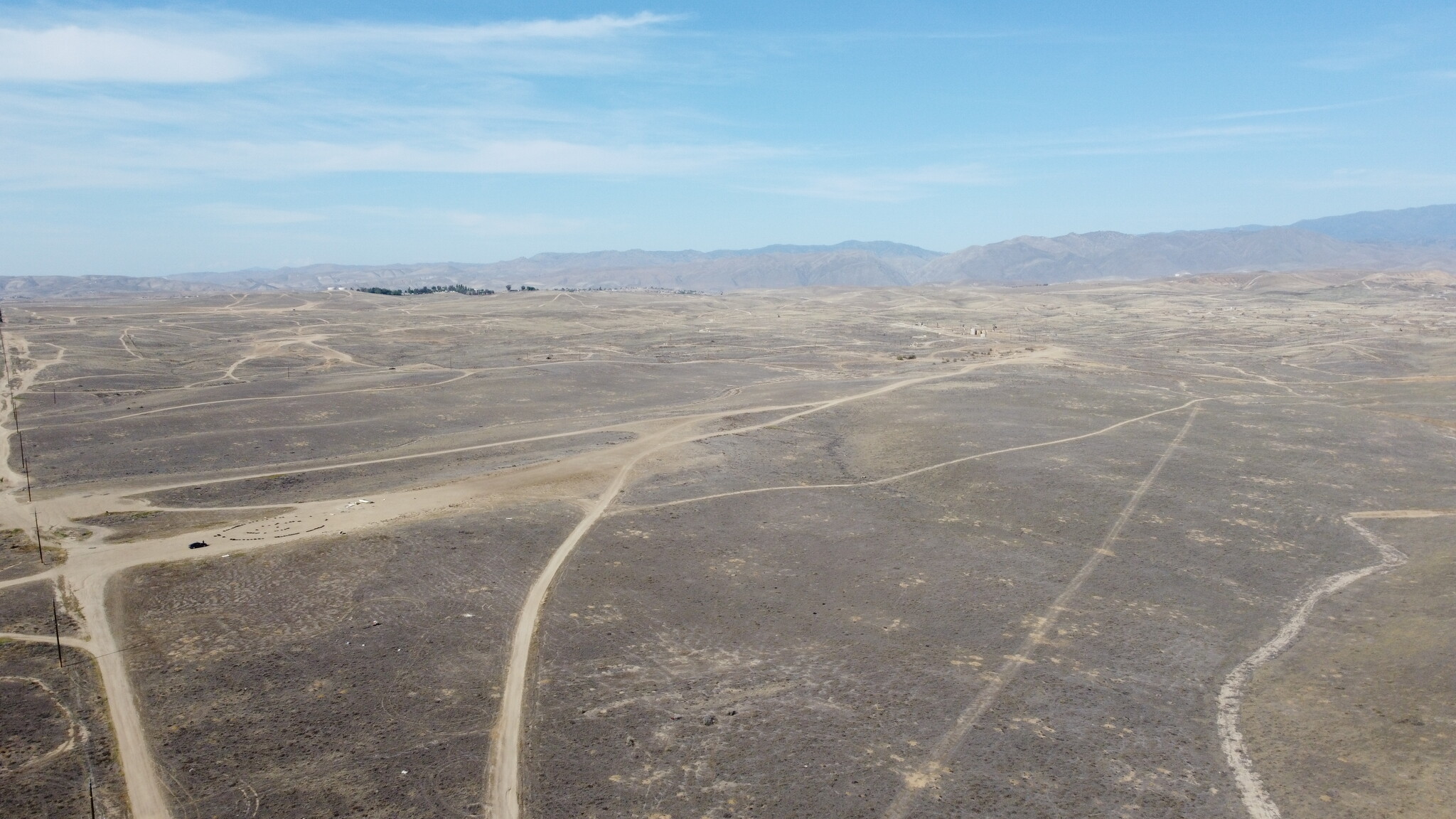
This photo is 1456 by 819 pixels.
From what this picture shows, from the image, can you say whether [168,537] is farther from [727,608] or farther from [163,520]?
[727,608]

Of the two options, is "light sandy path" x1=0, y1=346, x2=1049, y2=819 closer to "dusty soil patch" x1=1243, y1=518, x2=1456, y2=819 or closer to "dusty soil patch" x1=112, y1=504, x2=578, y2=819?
"dusty soil patch" x1=112, y1=504, x2=578, y2=819

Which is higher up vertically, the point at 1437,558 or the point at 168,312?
the point at 168,312

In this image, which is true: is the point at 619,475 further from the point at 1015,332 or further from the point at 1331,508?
the point at 1015,332

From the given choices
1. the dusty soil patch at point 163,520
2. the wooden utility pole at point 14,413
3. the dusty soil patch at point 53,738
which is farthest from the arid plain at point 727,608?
the wooden utility pole at point 14,413

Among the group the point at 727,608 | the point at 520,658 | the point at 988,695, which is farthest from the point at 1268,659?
the point at 520,658

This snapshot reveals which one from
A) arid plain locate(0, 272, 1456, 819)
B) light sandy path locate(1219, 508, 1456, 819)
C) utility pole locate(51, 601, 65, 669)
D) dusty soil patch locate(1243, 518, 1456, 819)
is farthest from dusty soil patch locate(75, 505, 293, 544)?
dusty soil patch locate(1243, 518, 1456, 819)

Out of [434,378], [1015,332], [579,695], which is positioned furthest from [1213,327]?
[579,695]
